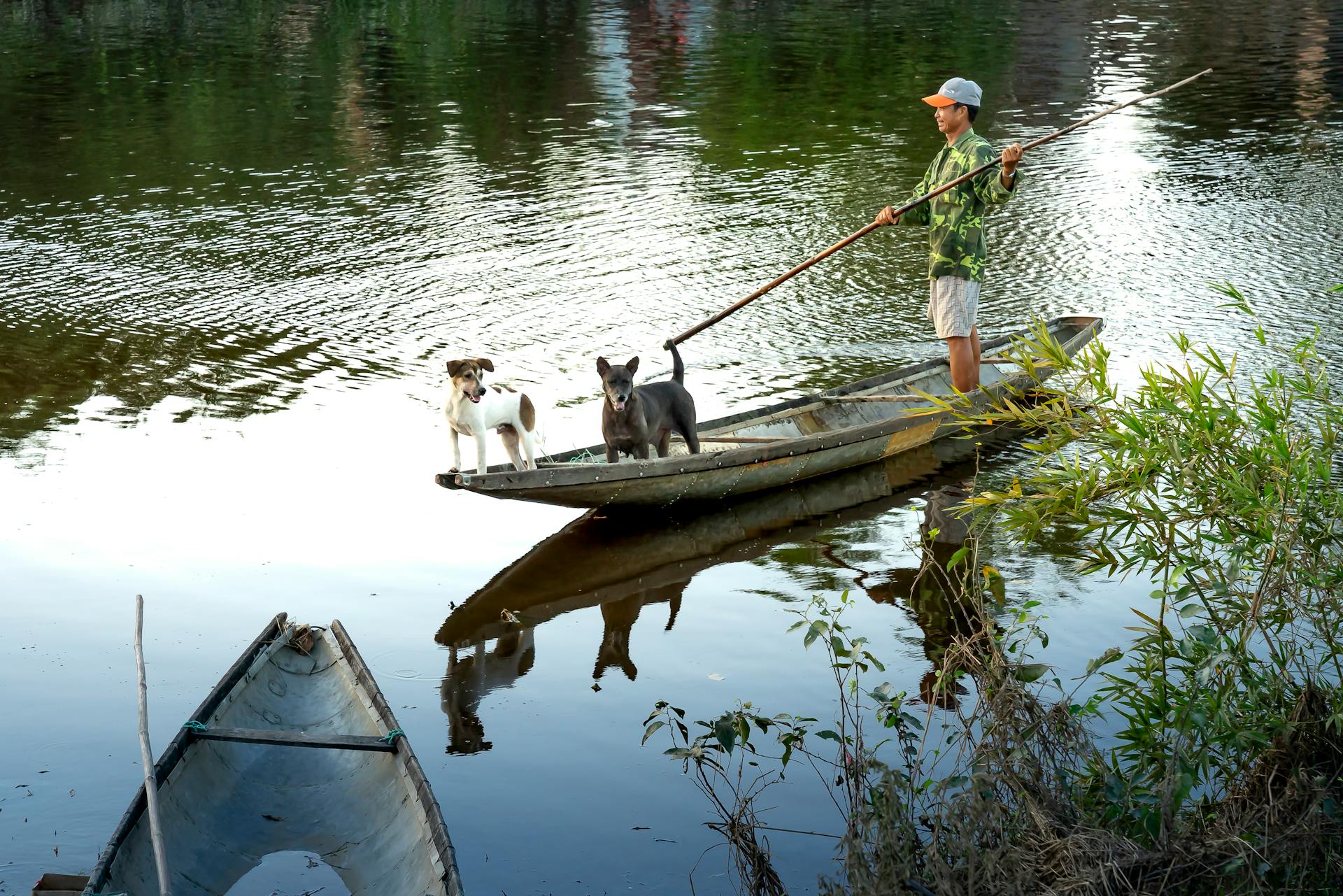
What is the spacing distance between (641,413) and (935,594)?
1919 mm

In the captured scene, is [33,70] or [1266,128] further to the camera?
[33,70]

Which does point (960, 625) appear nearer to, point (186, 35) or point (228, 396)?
point (228, 396)

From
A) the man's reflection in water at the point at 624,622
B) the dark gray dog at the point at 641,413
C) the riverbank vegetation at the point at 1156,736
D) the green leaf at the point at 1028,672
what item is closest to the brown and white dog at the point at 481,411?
the dark gray dog at the point at 641,413

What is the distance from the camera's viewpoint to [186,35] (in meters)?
31.1

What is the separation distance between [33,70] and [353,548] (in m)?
22.2

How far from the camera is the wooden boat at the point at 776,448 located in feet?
24.3

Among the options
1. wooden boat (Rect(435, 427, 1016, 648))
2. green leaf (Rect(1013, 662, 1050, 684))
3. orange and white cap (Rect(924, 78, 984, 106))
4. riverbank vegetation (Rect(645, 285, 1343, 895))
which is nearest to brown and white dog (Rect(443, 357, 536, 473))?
wooden boat (Rect(435, 427, 1016, 648))

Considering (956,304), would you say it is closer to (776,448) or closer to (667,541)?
(776,448)

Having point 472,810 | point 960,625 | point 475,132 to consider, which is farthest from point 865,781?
point 475,132

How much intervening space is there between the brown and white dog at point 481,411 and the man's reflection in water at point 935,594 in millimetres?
1910

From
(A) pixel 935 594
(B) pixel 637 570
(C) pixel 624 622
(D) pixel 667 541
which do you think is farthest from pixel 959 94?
(C) pixel 624 622

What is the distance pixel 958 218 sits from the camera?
8.42m

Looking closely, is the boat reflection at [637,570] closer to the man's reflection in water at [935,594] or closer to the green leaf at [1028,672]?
the man's reflection in water at [935,594]

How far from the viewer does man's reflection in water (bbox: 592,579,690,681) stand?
261 inches
